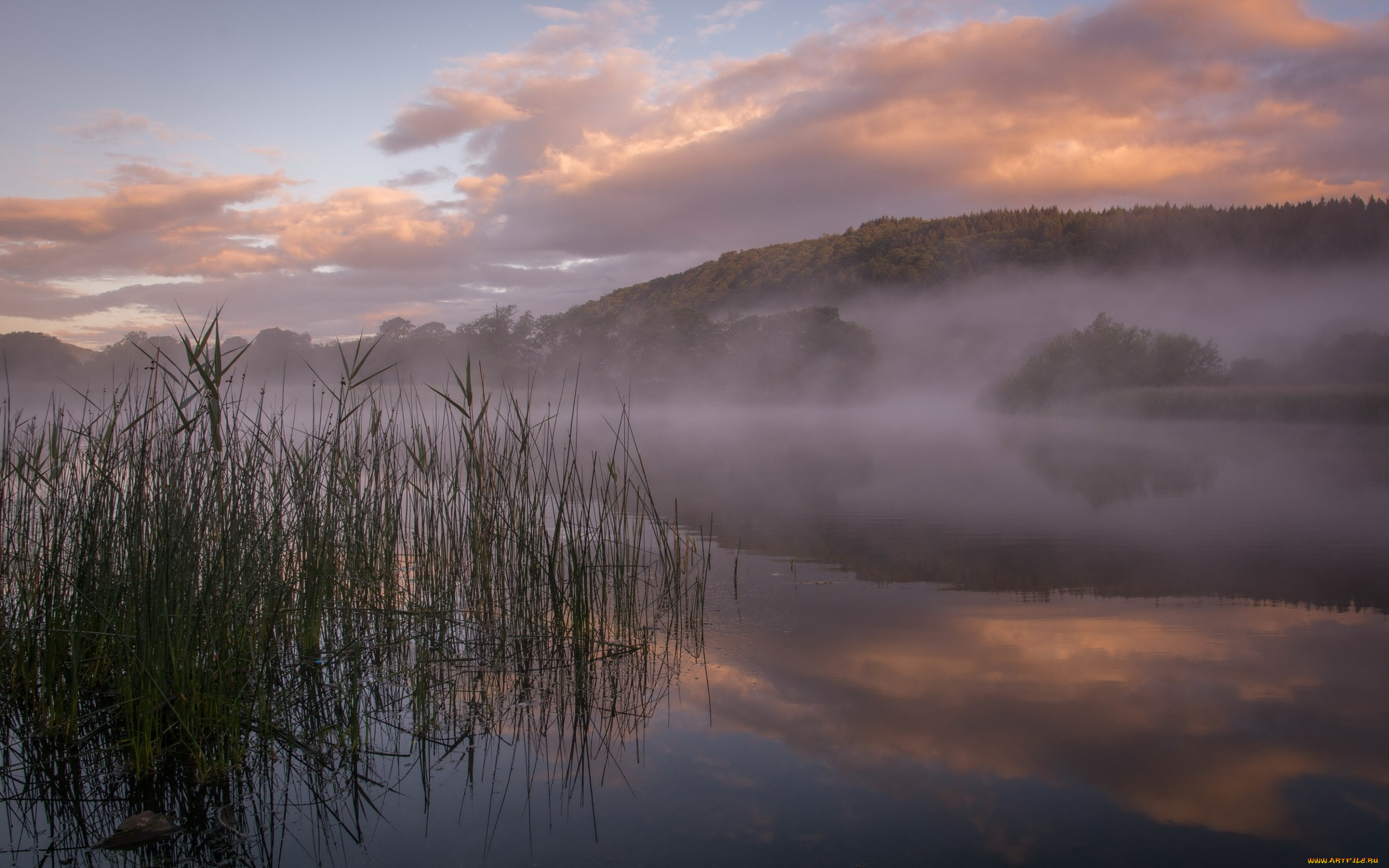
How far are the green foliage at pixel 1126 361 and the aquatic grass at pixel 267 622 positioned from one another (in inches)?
1366

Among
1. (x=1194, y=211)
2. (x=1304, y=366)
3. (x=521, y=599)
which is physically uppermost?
(x=1194, y=211)

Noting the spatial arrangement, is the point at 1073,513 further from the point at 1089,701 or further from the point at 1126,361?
the point at 1126,361

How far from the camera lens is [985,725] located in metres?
3.15

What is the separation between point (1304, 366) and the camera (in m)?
34.7

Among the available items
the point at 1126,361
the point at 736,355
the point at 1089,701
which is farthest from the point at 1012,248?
the point at 1089,701

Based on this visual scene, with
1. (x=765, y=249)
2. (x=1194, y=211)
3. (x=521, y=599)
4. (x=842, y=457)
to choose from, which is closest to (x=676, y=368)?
(x=765, y=249)

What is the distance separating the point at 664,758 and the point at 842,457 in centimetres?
1423

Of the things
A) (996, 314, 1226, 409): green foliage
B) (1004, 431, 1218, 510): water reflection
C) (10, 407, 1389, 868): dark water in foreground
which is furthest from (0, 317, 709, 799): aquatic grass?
(996, 314, 1226, 409): green foliage

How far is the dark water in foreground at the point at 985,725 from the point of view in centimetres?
236

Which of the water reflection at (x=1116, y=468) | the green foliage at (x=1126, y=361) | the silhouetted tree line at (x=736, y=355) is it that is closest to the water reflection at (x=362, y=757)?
the water reflection at (x=1116, y=468)

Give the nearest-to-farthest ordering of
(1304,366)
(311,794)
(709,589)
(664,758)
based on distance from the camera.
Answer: (311,794), (664,758), (709,589), (1304,366)

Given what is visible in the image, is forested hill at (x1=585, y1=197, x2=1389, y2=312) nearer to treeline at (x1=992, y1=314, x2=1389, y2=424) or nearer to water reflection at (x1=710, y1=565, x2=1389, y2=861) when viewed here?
treeline at (x1=992, y1=314, x2=1389, y2=424)

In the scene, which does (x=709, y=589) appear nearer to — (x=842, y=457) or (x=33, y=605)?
(x=33, y=605)

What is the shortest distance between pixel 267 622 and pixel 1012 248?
84.9 metres
